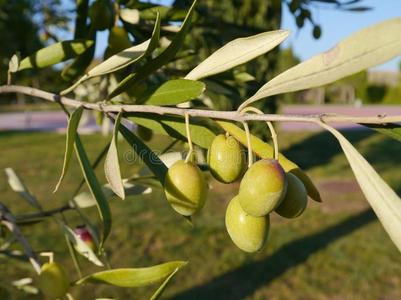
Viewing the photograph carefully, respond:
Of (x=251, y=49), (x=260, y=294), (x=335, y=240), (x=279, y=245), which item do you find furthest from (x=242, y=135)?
(x=335, y=240)

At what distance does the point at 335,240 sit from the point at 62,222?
347cm

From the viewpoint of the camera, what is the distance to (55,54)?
2.68 ft

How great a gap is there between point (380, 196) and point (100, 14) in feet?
2.13

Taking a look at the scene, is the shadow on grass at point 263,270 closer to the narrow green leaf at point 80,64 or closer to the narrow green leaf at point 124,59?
the narrow green leaf at point 80,64

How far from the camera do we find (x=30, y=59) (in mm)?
828

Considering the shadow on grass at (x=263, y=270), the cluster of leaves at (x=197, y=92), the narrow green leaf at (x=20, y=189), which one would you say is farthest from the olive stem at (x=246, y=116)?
the shadow on grass at (x=263, y=270)

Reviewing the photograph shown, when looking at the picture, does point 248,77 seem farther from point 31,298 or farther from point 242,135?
point 31,298

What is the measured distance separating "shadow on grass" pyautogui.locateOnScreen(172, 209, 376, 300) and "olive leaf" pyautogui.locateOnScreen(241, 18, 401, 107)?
2756mm

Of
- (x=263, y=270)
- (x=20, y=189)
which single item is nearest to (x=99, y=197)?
(x=20, y=189)

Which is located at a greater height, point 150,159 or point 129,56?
point 129,56

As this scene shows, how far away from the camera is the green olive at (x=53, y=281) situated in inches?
30.9

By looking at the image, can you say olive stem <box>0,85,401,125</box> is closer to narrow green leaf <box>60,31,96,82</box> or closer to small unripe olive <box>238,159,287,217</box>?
small unripe olive <box>238,159,287,217</box>

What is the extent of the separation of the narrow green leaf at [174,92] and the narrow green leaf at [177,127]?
0.03m

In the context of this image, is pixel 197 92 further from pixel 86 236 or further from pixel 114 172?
pixel 86 236
